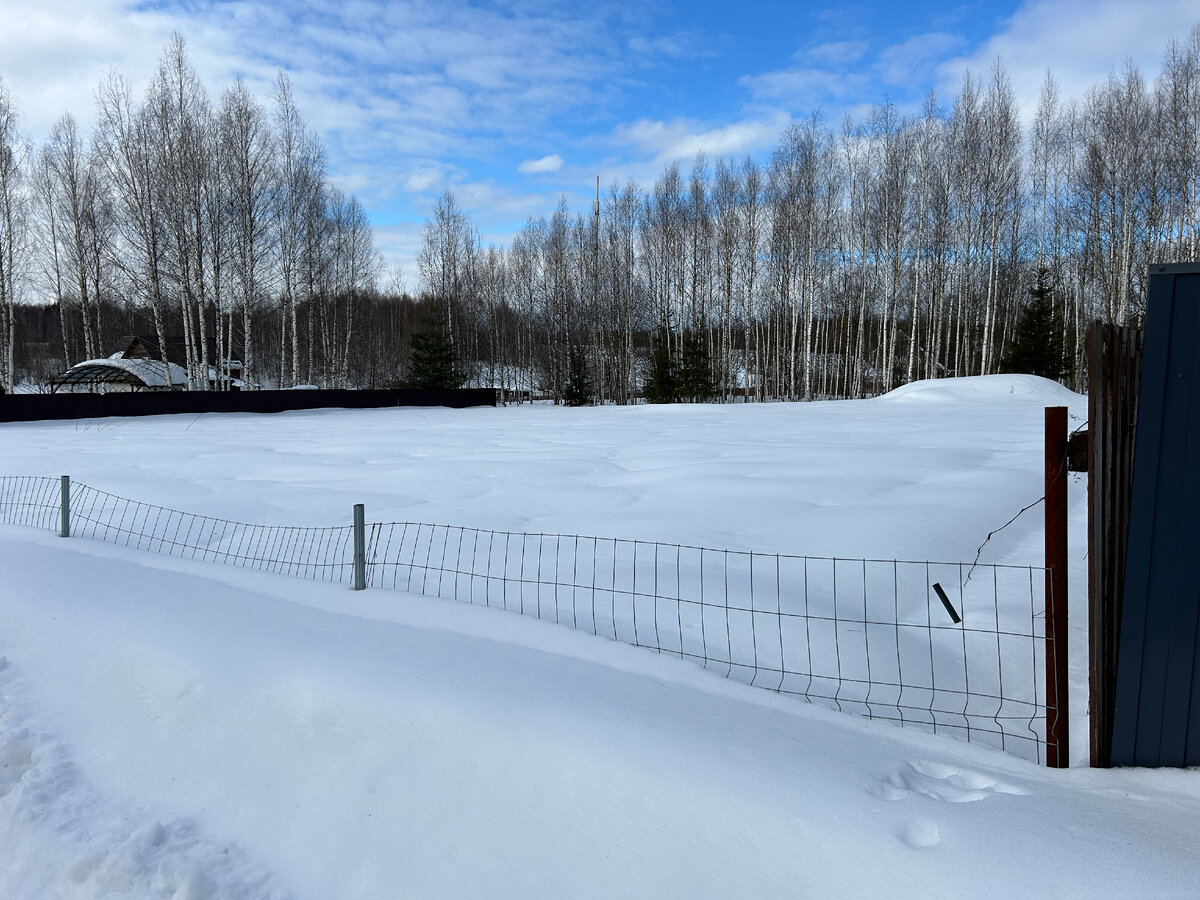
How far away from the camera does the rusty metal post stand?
2.64 m

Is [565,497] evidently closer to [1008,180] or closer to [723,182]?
[1008,180]

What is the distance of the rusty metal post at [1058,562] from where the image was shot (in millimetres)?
2637

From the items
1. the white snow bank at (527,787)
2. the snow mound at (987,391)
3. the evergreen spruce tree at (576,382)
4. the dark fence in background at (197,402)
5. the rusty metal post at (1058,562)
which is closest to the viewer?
the white snow bank at (527,787)

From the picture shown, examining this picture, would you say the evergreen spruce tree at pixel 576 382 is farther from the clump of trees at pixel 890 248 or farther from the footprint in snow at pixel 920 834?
the footprint in snow at pixel 920 834

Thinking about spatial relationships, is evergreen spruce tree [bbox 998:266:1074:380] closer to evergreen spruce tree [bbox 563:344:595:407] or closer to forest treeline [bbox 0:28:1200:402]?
forest treeline [bbox 0:28:1200:402]

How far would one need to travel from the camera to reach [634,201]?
131 feet

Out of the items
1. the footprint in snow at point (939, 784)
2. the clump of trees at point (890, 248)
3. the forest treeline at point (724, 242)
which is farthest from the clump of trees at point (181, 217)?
the footprint in snow at point (939, 784)

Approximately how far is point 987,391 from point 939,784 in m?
22.0

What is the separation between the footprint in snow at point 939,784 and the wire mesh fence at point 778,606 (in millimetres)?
690

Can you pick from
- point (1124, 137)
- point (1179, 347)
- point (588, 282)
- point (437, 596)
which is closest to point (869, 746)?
point (1179, 347)

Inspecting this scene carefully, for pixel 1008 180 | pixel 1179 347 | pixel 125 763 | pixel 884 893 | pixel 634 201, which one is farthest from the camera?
pixel 634 201

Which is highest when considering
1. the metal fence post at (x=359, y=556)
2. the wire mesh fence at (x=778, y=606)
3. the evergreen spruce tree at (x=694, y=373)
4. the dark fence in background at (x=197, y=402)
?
the evergreen spruce tree at (x=694, y=373)

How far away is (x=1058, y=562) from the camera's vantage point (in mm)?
2756

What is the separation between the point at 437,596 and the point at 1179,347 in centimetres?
402
